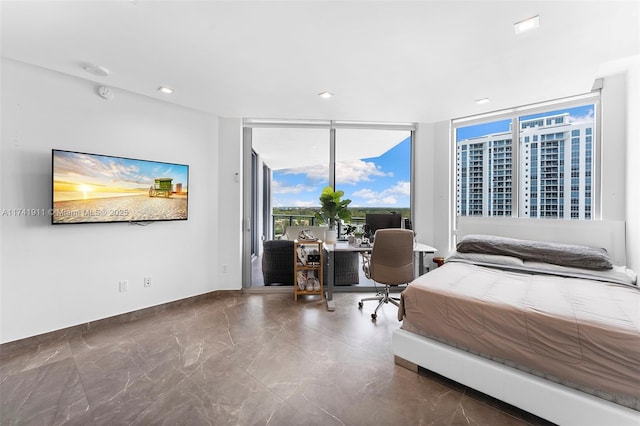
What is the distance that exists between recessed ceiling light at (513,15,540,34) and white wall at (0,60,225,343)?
3.54m

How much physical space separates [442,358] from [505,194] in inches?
111

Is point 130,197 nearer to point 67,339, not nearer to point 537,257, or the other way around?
point 67,339

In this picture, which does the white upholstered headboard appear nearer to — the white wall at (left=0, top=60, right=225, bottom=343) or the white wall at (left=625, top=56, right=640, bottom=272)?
the white wall at (left=625, top=56, right=640, bottom=272)

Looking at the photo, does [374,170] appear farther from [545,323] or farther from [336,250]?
[545,323]

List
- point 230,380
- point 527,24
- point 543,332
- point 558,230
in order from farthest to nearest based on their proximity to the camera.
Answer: point 558,230
point 230,380
point 527,24
point 543,332

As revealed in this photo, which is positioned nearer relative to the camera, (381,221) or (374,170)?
(381,221)

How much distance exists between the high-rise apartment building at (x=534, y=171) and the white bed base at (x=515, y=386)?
2.56 m

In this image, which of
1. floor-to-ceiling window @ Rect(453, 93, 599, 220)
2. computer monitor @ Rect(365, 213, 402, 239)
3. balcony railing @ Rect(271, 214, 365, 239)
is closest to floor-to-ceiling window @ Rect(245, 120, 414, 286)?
balcony railing @ Rect(271, 214, 365, 239)

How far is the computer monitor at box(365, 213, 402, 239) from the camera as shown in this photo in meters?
4.01

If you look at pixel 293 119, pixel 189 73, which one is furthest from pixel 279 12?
pixel 293 119

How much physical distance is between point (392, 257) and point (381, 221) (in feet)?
3.43

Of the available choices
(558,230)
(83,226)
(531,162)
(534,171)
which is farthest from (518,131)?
(83,226)

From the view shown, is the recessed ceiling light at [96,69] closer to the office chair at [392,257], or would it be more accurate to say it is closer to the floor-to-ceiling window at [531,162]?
the office chair at [392,257]

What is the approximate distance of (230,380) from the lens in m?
1.98
